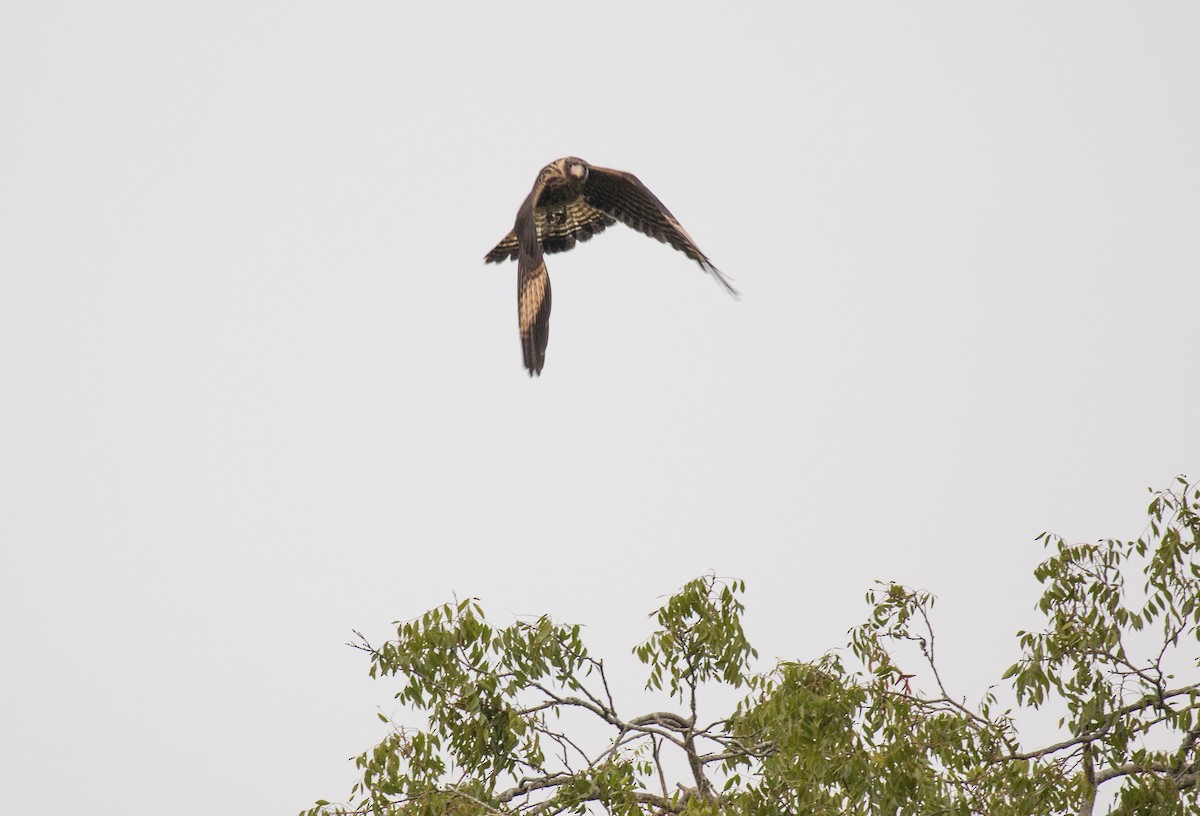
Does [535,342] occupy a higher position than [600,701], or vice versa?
[535,342]

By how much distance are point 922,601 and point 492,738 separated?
249cm

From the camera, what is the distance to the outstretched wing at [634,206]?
32.0 ft

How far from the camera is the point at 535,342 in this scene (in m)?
7.91

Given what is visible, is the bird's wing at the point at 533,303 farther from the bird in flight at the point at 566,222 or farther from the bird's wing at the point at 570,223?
the bird's wing at the point at 570,223

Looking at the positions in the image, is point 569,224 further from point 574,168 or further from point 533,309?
point 533,309

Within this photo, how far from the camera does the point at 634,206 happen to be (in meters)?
10.5

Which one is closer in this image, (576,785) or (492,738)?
(576,785)

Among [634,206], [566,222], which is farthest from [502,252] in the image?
[634,206]

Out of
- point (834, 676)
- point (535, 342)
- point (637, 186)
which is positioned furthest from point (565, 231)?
point (834, 676)

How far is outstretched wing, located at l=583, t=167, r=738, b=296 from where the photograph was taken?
977 cm

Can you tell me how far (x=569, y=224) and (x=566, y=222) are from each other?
3 centimetres

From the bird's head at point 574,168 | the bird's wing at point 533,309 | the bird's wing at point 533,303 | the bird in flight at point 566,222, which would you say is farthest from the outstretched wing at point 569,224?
the bird's wing at point 533,309

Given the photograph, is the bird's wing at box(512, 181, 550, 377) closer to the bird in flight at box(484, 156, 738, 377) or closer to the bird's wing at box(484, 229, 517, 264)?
the bird in flight at box(484, 156, 738, 377)

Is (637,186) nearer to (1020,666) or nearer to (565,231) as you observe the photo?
(565,231)
